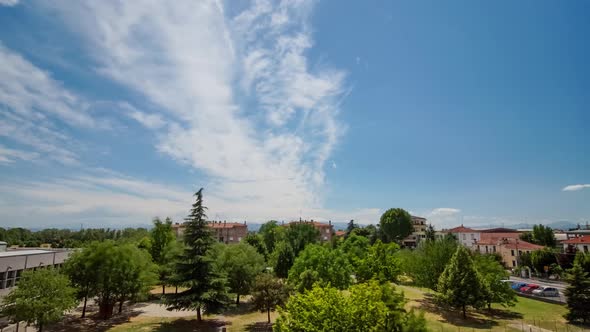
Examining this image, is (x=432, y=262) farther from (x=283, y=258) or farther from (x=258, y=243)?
(x=258, y=243)

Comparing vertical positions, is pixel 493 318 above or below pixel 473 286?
below

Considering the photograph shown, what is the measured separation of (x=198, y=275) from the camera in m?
26.8

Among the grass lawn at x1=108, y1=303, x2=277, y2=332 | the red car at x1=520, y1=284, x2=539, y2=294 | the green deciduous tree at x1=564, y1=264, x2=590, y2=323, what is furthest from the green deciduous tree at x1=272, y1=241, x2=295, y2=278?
the red car at x1=520, y1=284, x2=539, y2=294

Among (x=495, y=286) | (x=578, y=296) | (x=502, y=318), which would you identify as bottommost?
(x=502, y=318)

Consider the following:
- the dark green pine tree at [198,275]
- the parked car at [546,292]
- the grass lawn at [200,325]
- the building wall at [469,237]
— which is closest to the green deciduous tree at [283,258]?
the grass lawn at [200,325]

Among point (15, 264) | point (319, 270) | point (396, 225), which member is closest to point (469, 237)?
point (396, 225)

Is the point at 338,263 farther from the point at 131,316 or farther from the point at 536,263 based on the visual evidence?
the point at 536,263

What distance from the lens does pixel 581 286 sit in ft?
93.1

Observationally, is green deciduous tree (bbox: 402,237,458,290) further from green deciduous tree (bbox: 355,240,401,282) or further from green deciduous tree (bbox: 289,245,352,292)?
green deciduous tree (bbox: 289,245,352,292)

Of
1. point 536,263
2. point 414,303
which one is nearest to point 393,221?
point 536,263

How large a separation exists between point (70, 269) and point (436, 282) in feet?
126

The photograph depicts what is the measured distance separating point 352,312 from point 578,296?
29818 mm

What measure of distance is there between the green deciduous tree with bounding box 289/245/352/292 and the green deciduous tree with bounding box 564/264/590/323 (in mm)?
21121

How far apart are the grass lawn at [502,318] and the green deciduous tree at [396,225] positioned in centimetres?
4910
